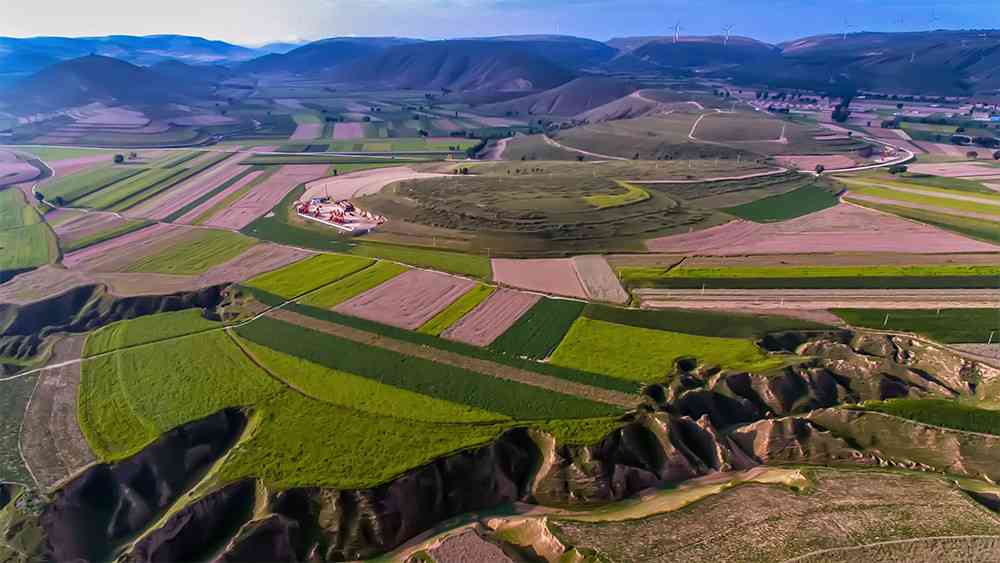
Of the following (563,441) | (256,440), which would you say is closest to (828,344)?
(563,441)

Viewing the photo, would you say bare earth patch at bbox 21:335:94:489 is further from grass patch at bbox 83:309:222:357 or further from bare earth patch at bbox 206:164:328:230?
bare earth patch at bbox 206:164:328:230

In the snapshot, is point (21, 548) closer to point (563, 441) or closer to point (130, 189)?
point (563, 441)

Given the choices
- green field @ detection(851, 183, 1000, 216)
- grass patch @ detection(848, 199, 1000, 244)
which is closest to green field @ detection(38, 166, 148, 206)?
grass patch @ detection(848, 199, 1000, 244)

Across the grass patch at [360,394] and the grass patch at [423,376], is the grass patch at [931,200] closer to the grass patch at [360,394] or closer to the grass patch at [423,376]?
the grass patch at [423,376]

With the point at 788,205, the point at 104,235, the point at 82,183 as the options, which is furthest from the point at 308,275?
the point at 788,205

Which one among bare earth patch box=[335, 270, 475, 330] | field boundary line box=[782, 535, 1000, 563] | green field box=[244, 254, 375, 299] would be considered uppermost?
green field box=[244, 254, 375, 299]

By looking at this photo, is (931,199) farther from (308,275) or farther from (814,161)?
(308,275)
